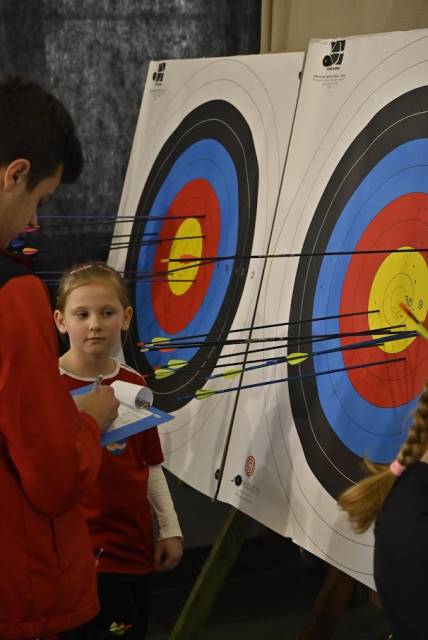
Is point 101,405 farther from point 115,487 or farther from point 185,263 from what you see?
point 185,263

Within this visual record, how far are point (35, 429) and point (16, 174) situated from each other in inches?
12.8

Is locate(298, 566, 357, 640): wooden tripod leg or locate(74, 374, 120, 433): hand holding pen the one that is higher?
locate(74, 374, 120, 433): hand holding pen

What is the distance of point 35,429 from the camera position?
49.4 inches

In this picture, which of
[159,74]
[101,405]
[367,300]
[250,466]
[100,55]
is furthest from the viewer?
[100,55]

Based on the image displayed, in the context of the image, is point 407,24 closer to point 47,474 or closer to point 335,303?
point 335,303

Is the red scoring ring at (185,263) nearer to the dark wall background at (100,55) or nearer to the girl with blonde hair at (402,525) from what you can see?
the dark wall background at (100,55)

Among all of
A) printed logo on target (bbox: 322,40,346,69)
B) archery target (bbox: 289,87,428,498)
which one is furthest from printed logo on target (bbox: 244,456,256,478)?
printed logo on target (bbox: 322,40,346,69)

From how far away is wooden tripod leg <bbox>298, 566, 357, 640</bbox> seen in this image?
78.3 inches

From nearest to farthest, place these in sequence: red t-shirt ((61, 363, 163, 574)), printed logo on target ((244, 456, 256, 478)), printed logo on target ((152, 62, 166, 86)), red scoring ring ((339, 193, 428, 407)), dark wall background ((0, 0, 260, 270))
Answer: red scoring ring ((339, 193, 428, 407)) → red t-shirt ((61, 363, 163, 574)) → printed logo on target ((244, 456, 256, 478)) → printed logo on target ((152, 62, 166, 86)) → dark wall background ((0, 0, 260, 270))

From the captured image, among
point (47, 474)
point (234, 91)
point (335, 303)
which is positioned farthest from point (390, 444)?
point (234, 91)

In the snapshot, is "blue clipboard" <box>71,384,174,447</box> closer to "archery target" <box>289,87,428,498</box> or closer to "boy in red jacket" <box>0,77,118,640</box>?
"boy in red jacket" <box>0,77,118,640</box>

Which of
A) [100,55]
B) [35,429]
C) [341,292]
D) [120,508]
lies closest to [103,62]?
[100,55]

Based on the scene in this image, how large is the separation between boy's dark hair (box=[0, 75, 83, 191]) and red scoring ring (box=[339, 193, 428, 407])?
22.8 inches

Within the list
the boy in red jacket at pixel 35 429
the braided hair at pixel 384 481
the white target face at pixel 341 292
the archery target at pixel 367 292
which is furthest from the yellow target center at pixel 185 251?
the braided hair at pixel 384 481
